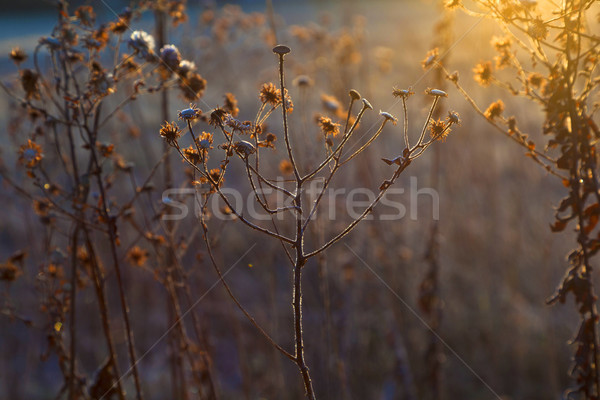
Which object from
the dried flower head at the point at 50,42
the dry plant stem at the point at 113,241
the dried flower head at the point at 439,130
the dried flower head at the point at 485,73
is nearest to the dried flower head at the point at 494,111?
the dried flower head at the point at 485,73

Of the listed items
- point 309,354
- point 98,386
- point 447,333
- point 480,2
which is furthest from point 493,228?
point 98,386

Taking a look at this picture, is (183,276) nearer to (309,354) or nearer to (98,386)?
(98,386)

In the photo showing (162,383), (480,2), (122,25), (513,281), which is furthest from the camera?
(513,281)

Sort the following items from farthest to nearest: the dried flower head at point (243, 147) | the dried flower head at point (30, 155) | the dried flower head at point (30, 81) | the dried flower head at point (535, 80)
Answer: the dried flower head at point (30, 81), the dried flower head at point (535, 80), the dried flower head at point (30, 155), the dried flower head at point (243, 147)

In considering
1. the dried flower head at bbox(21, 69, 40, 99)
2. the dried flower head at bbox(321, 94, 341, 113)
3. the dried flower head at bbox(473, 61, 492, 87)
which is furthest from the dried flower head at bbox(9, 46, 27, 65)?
the dried flower head at bbox(473, 61, 492, 87)

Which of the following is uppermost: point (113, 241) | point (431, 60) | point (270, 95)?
point (431, 60)

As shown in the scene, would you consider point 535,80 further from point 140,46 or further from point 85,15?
point 85,15

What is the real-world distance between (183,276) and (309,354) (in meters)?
2.81

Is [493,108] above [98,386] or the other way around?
above

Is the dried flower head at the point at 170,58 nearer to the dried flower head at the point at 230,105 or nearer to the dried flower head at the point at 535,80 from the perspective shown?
the dried flower head at the point at 230,105

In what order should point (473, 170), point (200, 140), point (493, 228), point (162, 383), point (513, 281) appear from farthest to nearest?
point (473, 170) < point (493, 228) < point (513, 281) < point (162, 383) < point (200, 140)

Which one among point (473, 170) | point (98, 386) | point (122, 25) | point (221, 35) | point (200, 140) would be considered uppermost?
point (221, 35)

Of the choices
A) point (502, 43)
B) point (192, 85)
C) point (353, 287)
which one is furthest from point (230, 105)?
point (353, 287)

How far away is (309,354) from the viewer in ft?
15.5
